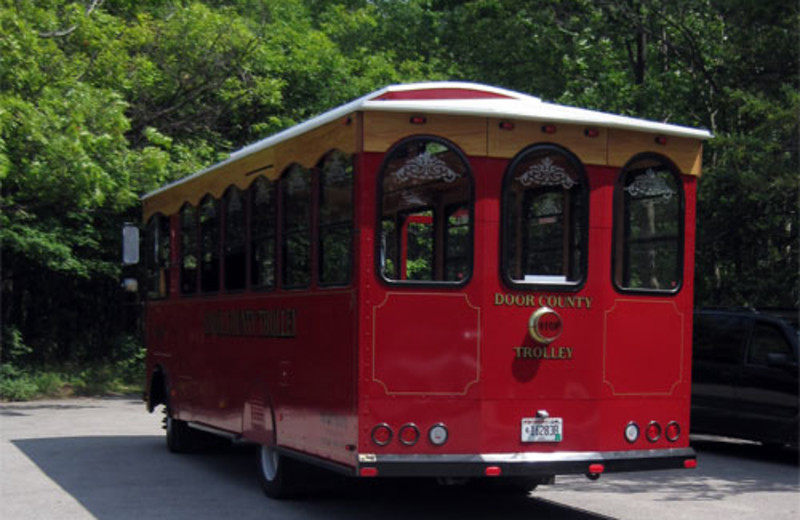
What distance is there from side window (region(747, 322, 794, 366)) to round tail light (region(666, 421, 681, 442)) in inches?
195

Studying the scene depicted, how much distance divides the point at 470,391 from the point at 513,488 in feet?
9.61

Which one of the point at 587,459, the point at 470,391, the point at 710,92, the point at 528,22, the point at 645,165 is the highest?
the point at 528,22

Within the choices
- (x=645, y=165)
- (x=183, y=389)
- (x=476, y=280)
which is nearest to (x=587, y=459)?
(x=476, y=280)

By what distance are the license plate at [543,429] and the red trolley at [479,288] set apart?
16mm

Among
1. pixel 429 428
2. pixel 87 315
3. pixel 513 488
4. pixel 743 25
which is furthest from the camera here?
pixel 87 315

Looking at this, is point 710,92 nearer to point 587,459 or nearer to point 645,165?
point 645,165

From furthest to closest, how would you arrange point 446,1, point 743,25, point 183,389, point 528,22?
point 446,1, point 528,22, point 743,25, point 183,389

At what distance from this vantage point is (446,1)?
3334 centimetres

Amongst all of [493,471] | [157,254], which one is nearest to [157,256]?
[157,254]

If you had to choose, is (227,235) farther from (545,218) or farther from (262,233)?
(545,218)

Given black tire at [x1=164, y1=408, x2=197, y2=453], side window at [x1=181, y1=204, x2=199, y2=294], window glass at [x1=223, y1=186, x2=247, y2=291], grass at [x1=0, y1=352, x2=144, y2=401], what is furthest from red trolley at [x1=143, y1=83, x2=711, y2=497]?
grass at [x1=0, y1=352, x2=144, y2=401]

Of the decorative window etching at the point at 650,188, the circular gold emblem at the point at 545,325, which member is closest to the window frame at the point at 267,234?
the circular gold emblem at the point at 545,325

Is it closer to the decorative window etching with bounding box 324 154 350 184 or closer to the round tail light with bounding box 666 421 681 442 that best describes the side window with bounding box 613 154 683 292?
the round tail light with bounding box 666 421 681 442

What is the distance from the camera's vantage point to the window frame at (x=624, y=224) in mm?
8648
